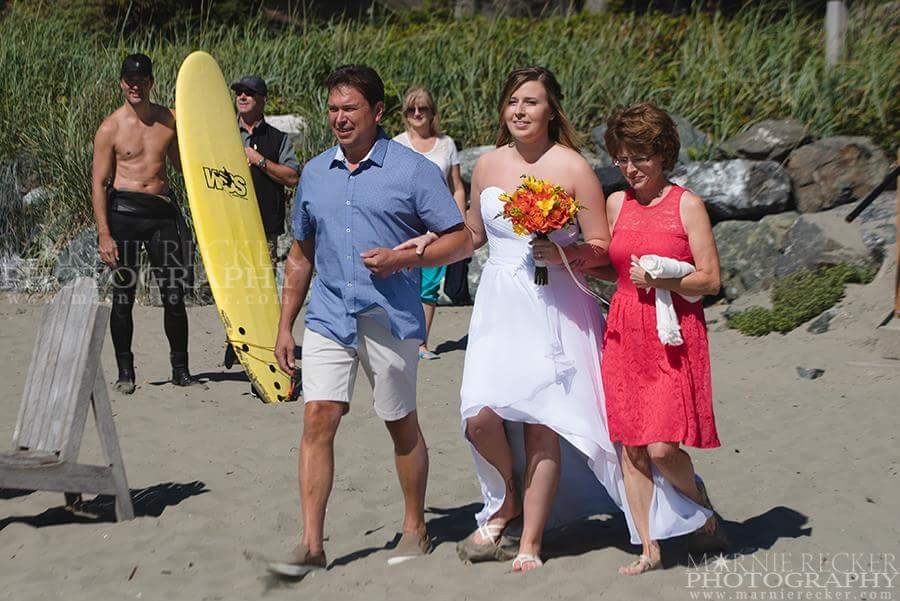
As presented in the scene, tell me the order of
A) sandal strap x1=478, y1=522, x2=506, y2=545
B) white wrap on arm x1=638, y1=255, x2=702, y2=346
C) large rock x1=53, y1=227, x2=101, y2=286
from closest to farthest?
white wrap on arm x1=638, y1=255, x2=702, y2=346, sandal strap x1=478, y1=522, x2=506, y2=545, large rock x1=53, y1=227, x2=101, y2=286

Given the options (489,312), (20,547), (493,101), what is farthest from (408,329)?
(493,101)

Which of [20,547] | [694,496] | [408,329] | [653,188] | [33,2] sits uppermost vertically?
[33,2]

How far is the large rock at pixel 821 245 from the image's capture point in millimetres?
7598

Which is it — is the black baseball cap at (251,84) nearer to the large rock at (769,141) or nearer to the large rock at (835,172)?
the large rock at (769,141)

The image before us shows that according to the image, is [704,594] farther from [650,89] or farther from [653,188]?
[650,89]

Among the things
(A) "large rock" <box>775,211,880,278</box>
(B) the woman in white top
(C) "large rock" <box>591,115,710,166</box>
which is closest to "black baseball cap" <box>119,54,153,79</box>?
(B) the woman in white top

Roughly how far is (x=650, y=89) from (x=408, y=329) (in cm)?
682

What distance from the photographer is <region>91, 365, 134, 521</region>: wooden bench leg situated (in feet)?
14.4

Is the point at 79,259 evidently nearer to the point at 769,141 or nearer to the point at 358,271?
the point at 769,141

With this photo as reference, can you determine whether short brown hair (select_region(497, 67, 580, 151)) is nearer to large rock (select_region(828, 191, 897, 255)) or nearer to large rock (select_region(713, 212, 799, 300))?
large rock (select_region(828, 191, 897, 255))

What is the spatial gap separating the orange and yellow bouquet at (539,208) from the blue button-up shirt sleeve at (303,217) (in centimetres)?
71

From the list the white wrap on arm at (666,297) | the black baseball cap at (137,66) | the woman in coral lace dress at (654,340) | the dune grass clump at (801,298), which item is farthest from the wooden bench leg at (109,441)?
the dune grass clump at (801,298)

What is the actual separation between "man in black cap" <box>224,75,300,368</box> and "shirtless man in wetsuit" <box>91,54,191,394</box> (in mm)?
531

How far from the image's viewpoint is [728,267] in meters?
8.43
